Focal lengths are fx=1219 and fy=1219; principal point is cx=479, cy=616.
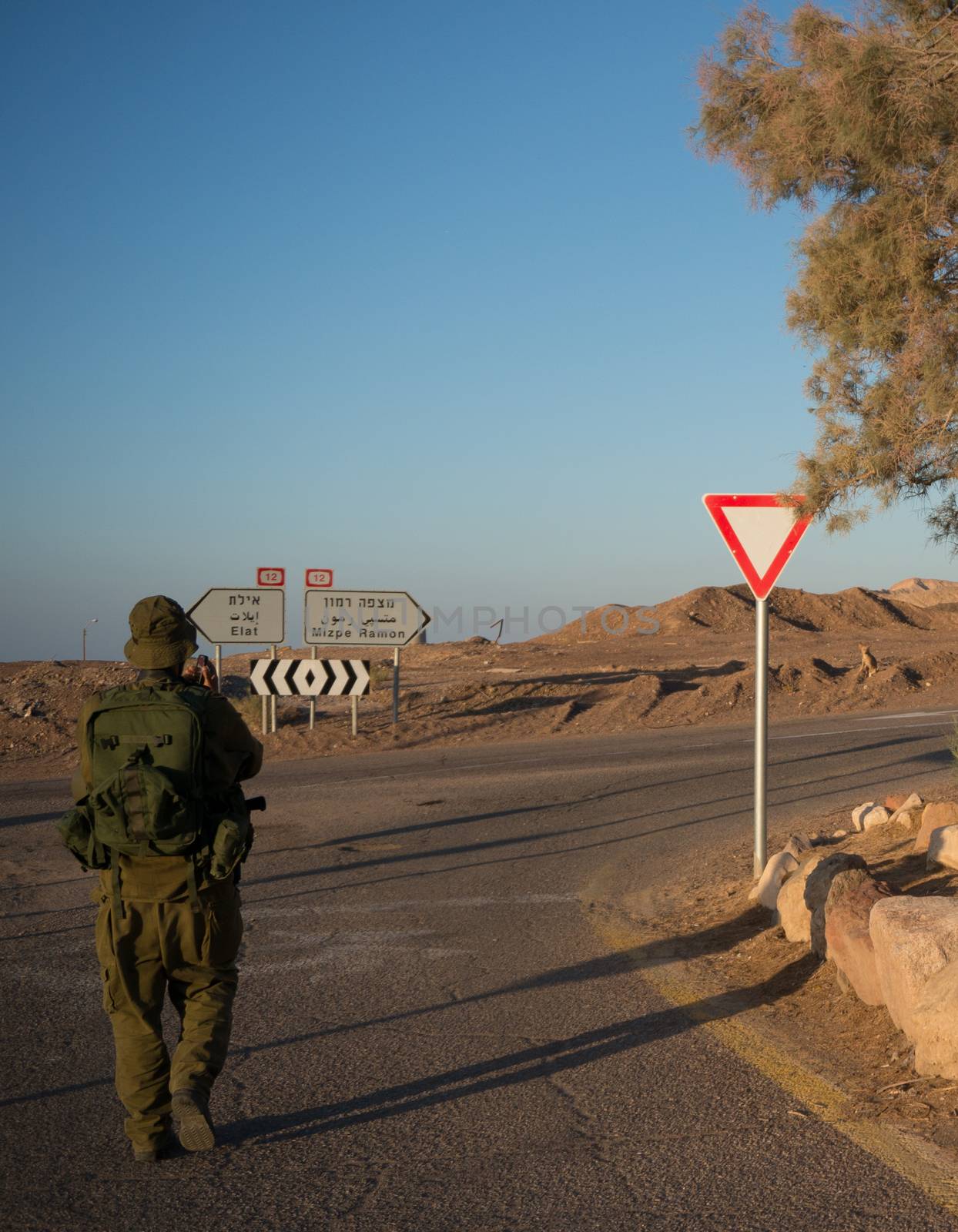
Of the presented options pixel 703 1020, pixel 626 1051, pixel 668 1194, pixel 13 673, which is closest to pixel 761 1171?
pixel 668 1194

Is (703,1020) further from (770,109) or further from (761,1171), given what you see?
(770,109)

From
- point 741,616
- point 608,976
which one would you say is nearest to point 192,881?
point 608,976

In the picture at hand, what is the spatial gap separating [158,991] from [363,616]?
17.4 metres

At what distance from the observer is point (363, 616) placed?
21703mm

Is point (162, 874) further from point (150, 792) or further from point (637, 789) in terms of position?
point (637, 789)

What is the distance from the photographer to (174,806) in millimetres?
4191

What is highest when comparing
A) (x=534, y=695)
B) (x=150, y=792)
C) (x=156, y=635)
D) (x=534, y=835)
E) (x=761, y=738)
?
(x=156, y=635)

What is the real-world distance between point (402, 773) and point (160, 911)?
1203 cm

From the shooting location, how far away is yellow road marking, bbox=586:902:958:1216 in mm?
3916

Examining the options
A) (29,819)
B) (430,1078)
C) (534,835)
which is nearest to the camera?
(430,1078)

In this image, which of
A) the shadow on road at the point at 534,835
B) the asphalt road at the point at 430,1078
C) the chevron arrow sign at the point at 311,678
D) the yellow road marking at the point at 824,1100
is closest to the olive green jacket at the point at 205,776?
the asphalt road at the point at 430,1078

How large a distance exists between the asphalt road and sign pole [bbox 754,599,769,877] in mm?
1166

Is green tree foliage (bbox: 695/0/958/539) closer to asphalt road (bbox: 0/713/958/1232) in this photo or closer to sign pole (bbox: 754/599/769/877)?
sign pole (bbox: 754/599/769/877)

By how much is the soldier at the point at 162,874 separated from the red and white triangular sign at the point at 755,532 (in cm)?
468
